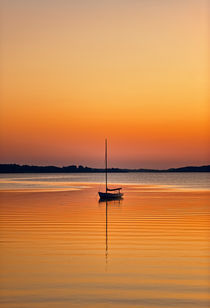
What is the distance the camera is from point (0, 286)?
1606cm

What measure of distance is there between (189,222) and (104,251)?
14602 millimetres

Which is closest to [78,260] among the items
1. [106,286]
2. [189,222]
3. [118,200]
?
[106,286]

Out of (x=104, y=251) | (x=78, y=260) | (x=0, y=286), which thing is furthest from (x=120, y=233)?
(x=0, y=286)

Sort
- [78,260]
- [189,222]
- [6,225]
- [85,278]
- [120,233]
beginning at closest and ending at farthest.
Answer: [85,278]
[78,260]
[120,233]
[6,225]
[189,222]

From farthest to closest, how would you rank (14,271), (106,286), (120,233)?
(120,233) < (14,271) < (106,286)

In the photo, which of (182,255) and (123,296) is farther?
(182,255)

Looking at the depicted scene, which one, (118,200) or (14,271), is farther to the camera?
(118,200)

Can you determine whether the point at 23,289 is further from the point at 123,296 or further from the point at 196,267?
the point at 196,267

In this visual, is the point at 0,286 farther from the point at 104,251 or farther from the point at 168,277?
the point at 104,251

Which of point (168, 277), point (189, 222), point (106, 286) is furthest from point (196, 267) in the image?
point (189, 222)

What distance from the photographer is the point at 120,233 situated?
2978 cm

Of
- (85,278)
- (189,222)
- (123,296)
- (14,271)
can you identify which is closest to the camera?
(123,296)

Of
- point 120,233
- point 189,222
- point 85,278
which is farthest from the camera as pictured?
point 189,222

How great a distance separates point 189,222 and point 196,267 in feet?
55.6
